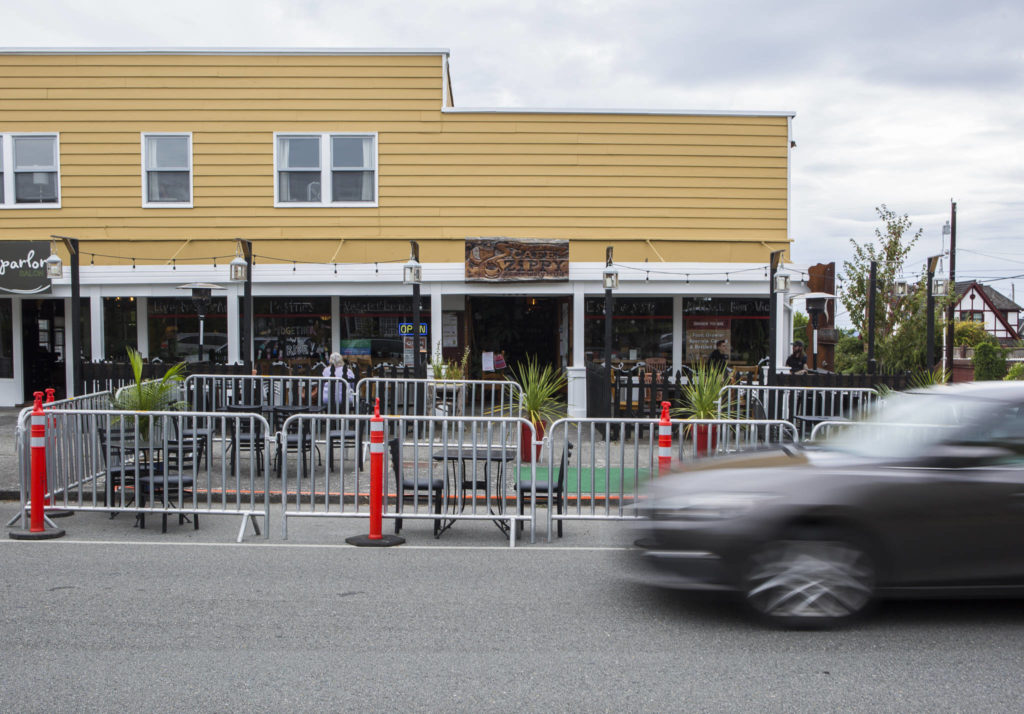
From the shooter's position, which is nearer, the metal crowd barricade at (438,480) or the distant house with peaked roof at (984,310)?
the metal crowd barricade at (438,480)

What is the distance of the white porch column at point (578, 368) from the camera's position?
16.2 metres

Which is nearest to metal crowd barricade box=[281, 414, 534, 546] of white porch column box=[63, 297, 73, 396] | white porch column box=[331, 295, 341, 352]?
white porch column box=[331, 295, 341, 352]

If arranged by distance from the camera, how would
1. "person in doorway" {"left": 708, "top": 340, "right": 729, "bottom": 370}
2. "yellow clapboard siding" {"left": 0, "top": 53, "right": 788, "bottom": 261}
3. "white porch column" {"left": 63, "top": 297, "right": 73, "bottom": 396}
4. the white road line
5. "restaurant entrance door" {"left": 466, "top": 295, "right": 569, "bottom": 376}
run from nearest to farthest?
the white road line
"yellow clapboard siding" {"left": 0, "top": 53, "right": 788, "bottom": 261}
"white porch column" {"left": 63, "top": 297, "right": 73, "bottom": 396}
"person in doorway" {"left": 708, "top": 340, "right": 729, "bottom": 370}
"restaurant entrance door" {"left": 466, "top": 295, "right": 569, "bottom": 376}

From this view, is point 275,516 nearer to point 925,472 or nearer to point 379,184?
point 925,472

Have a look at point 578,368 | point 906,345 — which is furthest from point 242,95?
point 906,345

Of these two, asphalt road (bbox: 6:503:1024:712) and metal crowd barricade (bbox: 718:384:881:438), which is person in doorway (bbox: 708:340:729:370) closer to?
metal crowd barricade (bbox: 718:384:881:438)

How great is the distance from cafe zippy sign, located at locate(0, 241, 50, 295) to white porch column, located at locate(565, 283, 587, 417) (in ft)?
33.0

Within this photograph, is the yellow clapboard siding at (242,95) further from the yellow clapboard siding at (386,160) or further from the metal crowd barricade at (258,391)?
the metal crowd barricade at (258,391)

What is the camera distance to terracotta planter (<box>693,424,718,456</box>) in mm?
8523

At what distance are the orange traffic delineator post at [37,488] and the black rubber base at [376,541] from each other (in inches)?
106

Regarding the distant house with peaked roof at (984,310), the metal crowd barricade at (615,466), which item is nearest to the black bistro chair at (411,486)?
the metal crowd barricade at (615,466)

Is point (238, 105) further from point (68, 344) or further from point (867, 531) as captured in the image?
point (867, 531)

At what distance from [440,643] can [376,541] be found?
103 inches

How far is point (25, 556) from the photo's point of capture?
7203 millimetres
